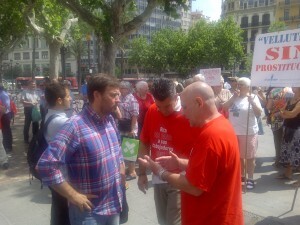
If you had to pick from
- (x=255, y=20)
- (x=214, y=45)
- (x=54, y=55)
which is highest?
(x=255, y=20)

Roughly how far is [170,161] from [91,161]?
25.4 inches

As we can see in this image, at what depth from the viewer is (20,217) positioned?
15.5 feet

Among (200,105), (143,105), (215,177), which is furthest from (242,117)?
(215,177)

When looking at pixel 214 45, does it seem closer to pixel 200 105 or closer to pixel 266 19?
pixel 266 19

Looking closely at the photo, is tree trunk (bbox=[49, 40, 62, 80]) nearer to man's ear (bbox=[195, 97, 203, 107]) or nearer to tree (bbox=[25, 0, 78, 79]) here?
tree (bbox=[25, 0, 78, 79])

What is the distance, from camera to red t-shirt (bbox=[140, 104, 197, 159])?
10.3ft

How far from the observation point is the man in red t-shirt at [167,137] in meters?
3.16

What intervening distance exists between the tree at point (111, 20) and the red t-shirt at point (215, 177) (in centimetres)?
634

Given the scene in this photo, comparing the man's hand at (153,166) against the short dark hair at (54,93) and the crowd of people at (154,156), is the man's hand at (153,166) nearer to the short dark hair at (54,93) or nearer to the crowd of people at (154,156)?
the crowd of people at (154,156)

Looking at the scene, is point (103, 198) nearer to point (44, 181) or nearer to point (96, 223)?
point (96, 223)

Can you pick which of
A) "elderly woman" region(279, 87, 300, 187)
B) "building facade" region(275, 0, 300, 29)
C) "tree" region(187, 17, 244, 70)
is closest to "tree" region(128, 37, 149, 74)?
"tree" region(187, 17, 244, 70)

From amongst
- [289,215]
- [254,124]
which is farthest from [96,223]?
[254,124]

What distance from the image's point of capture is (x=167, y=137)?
10.6 ft

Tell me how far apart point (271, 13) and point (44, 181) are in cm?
7671
